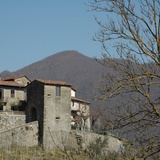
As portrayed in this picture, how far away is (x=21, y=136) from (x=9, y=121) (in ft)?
8.75

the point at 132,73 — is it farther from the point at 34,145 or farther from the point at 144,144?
the point at 34,145

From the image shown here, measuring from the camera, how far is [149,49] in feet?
27.6

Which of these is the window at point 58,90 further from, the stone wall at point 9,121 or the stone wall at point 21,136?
A: the stone wall at point 9,121

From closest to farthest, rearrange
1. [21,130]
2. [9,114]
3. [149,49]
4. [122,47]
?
[149,49]
[122,47]
[21,130]
[9,114]

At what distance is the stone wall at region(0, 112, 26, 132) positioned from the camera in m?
36.6

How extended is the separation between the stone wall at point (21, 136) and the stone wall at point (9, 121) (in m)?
1.97

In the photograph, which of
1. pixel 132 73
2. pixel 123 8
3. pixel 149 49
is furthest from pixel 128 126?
pixel 123 8

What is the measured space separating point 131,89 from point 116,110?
0.86 m

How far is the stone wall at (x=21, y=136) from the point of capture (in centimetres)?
3359

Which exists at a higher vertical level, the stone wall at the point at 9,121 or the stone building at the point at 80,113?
the stone building at the point at 80,113

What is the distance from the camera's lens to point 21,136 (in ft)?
115

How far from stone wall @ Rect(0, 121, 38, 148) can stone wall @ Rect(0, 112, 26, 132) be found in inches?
77.6

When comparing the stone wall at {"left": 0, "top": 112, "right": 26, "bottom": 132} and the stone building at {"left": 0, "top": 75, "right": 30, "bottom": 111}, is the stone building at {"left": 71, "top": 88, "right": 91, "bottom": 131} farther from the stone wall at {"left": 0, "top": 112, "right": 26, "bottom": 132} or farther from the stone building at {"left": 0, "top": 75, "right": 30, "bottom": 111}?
the stone wall at {"left": 0, "top": 112, "right": 26, "bottom": 132}

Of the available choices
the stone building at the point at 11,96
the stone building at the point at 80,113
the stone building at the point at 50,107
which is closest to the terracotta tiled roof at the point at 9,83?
the stone building at the point at 11,96
